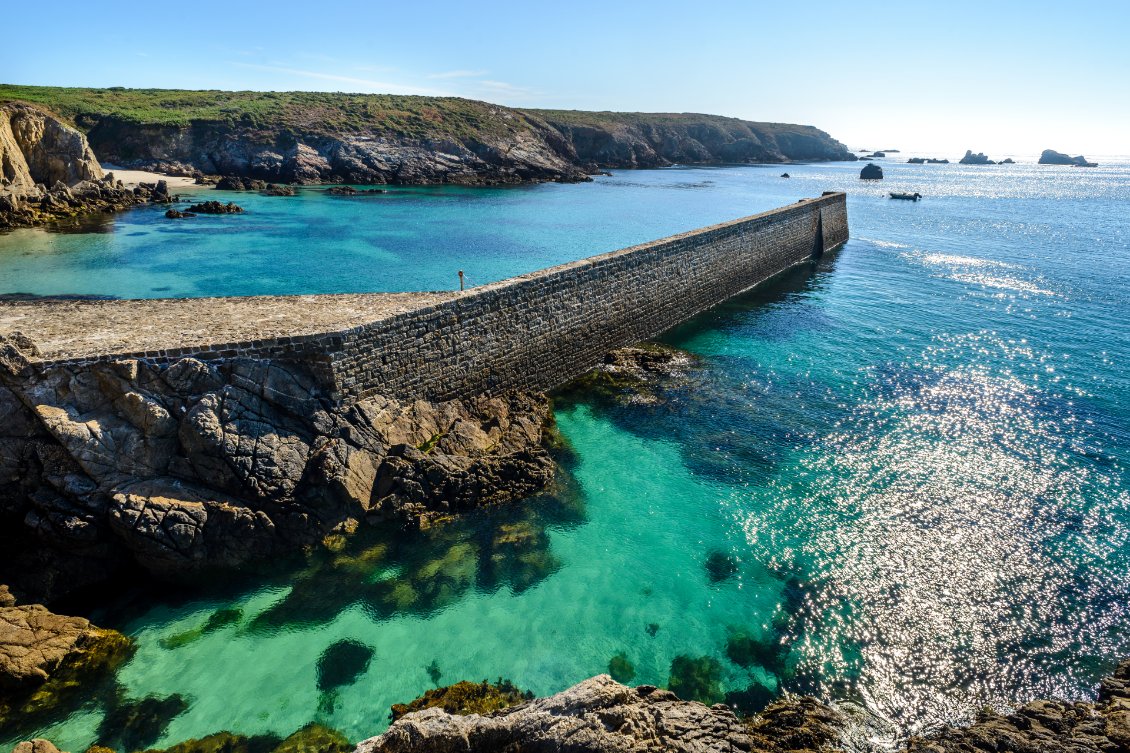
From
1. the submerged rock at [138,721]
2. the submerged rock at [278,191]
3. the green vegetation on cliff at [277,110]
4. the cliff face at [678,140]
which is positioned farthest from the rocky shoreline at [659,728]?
the cliff face at [678,140]

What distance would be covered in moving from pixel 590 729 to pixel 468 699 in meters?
3.11

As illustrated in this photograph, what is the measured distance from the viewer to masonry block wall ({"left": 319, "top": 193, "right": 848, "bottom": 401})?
1672 centimetres

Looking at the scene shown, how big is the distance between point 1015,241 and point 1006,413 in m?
45.8

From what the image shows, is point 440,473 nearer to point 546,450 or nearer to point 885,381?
point 546,450

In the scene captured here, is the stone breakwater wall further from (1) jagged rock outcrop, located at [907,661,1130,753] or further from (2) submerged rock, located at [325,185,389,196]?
(2) submerged rock, located at [325,185,389,196]

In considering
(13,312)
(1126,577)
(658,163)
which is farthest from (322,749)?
(658,163)

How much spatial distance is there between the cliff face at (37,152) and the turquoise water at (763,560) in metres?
21.4

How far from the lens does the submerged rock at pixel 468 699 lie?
10.1 meters

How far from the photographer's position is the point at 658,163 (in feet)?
424

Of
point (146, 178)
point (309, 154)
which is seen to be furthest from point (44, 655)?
point (309, 154)

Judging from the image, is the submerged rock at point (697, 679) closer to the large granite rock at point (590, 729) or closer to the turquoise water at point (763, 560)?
the turquoise water at point (763, 560)

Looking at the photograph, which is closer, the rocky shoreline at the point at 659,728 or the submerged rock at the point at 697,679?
the rocky shoreline at the point at 659,728

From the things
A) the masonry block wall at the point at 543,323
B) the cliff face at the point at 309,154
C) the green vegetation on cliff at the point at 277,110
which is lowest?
the masonry block wall at the point at 543,323

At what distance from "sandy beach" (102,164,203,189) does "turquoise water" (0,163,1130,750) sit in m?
39.4
